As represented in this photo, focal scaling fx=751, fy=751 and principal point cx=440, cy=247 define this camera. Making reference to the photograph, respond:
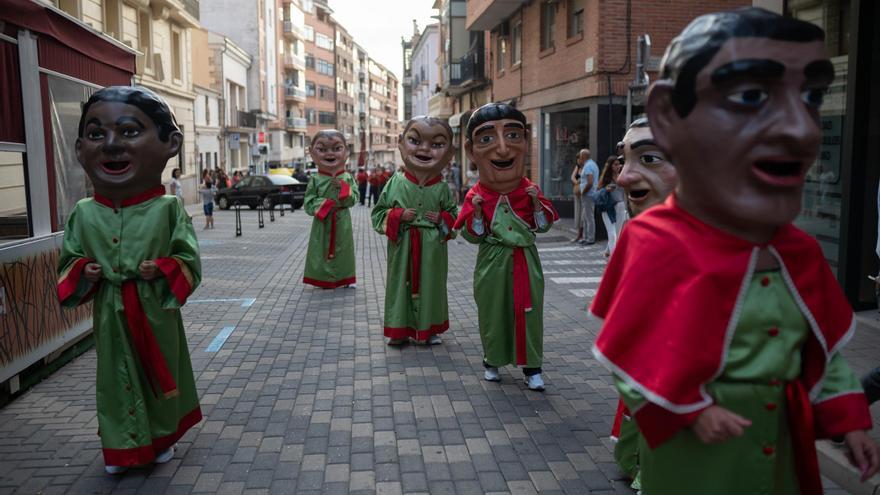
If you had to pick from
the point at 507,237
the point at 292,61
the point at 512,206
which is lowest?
the point at 507,237

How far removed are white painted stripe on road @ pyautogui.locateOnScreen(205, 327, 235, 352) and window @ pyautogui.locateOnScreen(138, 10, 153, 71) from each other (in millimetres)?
20514

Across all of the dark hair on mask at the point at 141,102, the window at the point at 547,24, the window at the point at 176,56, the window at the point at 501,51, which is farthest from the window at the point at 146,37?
the dark hair on mask at the point at 141,102

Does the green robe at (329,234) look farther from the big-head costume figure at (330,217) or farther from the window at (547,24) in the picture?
the window at (547,24)

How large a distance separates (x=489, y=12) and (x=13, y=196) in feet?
59.3

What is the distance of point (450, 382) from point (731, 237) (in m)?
3.86

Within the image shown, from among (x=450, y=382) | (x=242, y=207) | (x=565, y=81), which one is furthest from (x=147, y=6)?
(x=450, y=382)

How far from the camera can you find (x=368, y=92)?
109 m

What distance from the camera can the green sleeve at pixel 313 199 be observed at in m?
10.1

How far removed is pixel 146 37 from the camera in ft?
86.7

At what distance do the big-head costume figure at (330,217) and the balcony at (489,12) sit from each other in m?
12.2

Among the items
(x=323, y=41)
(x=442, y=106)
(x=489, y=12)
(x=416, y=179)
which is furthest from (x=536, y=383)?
(x=323, y=41)

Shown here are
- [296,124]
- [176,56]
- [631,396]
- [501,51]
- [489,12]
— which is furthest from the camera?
[296,124]

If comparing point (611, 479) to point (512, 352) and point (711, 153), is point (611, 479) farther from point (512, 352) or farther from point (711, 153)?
point (711, 153)

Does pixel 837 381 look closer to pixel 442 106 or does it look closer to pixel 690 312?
pixel 690 312
